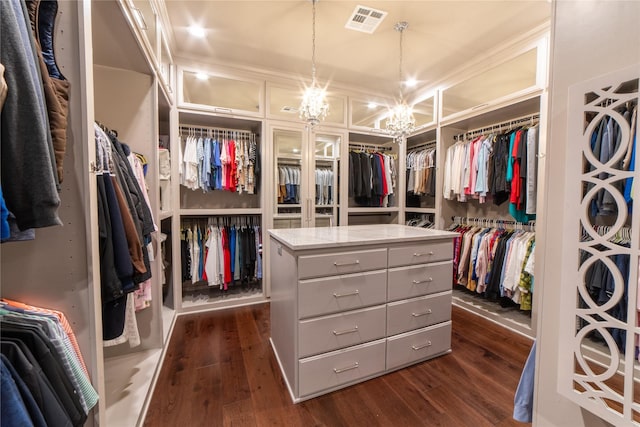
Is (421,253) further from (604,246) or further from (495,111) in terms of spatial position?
(495,111)

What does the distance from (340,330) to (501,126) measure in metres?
2.77

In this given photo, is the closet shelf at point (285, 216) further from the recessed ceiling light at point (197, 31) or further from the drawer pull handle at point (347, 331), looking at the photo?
the recessed ceiling light at point (197, 31)

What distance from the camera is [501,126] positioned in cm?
280

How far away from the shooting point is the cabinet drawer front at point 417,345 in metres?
1.74

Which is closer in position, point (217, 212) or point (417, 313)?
point (417, 313)

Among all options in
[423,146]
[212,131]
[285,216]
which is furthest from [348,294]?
[423,146]

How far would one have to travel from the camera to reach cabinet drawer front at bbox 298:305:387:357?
1.49m

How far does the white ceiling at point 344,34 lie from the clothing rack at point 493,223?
1737mm

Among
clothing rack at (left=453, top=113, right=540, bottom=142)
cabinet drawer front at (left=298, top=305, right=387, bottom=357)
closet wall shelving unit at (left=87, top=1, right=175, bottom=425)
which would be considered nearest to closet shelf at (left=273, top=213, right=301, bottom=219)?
closet wall shelving unit at (left=87, top=1, right=175, bottom=425)

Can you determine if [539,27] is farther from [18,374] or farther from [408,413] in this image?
[18,374]

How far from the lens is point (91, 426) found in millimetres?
916

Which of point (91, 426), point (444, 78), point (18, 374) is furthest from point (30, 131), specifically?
point (444, 78)

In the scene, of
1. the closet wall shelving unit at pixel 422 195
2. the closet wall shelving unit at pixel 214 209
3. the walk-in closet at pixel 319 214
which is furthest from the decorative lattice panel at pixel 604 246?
the closet wall shelving unit at pixel 214 209

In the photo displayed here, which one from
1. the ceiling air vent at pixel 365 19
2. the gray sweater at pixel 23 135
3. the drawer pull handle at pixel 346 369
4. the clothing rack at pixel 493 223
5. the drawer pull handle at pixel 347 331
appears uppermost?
the ceiling air vent at pixel 365 19
